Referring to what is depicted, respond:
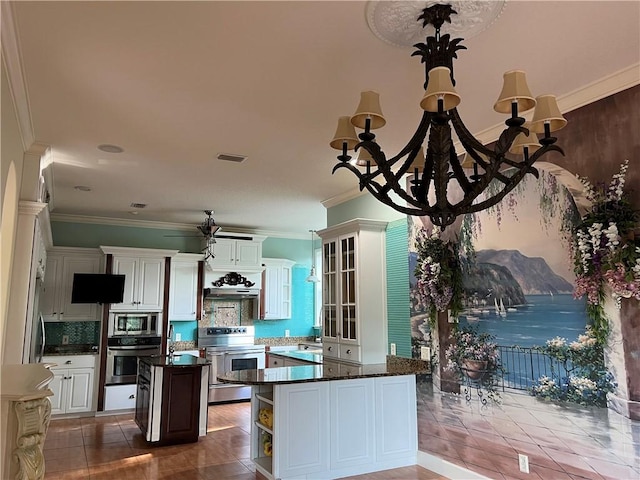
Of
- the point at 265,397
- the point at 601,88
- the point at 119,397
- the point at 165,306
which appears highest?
the point at 601,88

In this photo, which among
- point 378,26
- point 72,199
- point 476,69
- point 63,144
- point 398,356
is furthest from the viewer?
point 72,199

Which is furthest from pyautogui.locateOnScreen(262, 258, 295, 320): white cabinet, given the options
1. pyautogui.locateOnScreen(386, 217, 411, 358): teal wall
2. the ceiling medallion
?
the ceiling medallion

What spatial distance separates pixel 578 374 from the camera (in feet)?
10.2

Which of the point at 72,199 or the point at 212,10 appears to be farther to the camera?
the point at 72,199

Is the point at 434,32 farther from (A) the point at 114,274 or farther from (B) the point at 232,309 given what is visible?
(B) the point at 232,309

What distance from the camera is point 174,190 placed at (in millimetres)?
5727

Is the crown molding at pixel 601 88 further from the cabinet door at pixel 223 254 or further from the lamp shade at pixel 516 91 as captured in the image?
the cabinet door at pixel 223 254

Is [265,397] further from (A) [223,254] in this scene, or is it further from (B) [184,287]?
(A) [223,254]

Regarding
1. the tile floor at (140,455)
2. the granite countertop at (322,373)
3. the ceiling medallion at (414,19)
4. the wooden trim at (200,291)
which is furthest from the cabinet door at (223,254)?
the ceiling medallion at (414,19)

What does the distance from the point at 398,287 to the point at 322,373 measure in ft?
4.20

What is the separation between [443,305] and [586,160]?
5.46 ft

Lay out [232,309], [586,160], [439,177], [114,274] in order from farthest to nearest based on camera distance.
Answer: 1. [232,309]
2. [114,274]
3. [586,160]
4. [439,177]

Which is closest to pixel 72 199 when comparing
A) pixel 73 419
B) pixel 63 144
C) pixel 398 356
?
pixel 63 144

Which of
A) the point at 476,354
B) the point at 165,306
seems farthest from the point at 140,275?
the point at 476,354
